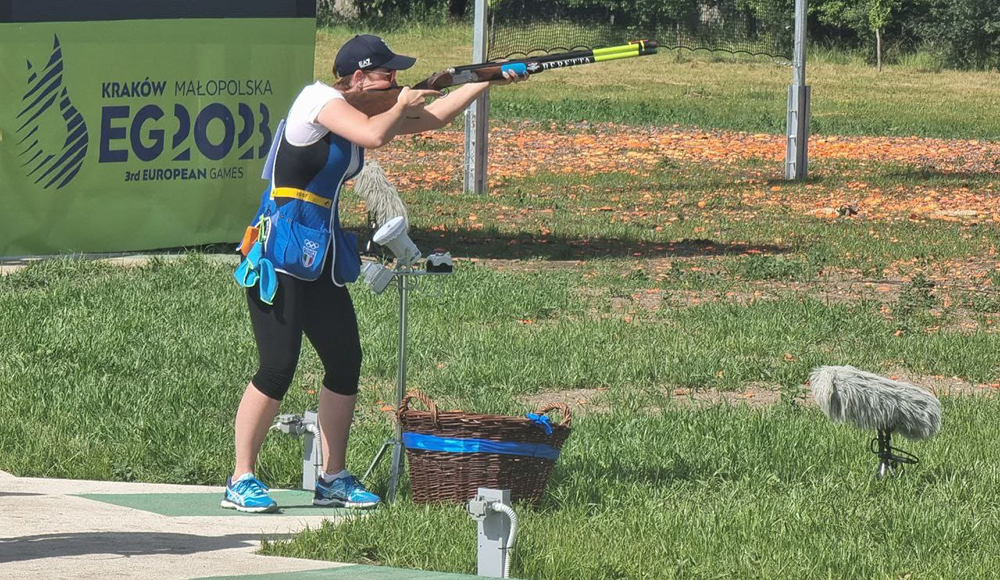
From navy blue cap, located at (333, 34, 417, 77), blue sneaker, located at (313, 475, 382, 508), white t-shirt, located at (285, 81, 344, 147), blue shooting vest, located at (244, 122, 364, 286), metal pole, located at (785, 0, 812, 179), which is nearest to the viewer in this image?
white t-shirt, located at (285, 81, 344, 147)

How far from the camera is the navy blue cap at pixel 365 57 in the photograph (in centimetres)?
670

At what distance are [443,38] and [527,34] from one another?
36488 mm

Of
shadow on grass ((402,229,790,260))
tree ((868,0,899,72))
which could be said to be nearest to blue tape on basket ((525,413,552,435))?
shadow on grass ((402,229,790,260))

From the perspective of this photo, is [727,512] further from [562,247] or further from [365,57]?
[562,247]

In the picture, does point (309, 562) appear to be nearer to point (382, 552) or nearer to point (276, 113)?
point (382, 552)

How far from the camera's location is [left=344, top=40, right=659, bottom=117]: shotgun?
666 cm

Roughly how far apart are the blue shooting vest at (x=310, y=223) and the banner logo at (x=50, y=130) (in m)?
7.94

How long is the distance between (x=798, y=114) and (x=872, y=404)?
17.2 meters

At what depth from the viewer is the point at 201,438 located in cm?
822

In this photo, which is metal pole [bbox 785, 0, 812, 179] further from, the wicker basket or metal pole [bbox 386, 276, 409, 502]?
the wicker basket

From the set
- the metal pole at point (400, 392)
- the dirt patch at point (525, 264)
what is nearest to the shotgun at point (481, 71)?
the metal pole at point (400, 392)

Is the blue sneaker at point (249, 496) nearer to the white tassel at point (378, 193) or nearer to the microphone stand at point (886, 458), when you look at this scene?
the microphone stand at point (886, 458)

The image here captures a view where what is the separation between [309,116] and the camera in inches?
257

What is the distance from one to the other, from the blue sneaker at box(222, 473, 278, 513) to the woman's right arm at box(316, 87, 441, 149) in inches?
57.5
